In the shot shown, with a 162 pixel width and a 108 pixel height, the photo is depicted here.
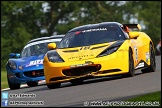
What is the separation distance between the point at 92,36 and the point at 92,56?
1291 mm

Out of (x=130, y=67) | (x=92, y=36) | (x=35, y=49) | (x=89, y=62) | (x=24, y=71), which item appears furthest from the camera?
(x=35, y=49)

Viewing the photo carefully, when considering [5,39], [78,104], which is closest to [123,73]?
[78,104]

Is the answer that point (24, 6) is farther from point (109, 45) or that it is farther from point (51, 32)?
point (109, 45)

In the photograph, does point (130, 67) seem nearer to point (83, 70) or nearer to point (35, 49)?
point (83, 70)

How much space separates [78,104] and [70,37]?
19.7 ft

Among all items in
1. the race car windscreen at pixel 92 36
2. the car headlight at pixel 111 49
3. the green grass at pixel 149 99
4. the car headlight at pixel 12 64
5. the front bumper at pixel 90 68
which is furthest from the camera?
the car headlight at pixel 12 64

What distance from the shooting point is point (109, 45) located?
582 inches

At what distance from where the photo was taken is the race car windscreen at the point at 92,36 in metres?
15.4

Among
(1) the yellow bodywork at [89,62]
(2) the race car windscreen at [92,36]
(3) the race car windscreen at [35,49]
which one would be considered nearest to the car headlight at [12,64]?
(3) the race car windscreen at [35,49]

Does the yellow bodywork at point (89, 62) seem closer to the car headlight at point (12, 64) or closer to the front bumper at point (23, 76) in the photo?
the front bumper at point (23, 76)

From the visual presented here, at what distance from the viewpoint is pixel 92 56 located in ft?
47.3

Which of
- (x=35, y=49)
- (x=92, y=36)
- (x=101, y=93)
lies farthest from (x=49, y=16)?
(x=101, y=93)

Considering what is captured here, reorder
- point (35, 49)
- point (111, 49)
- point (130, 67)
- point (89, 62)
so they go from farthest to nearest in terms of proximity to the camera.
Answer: point (35, 49)
point (130, 67)
point (111, 49)
point (89, 62)

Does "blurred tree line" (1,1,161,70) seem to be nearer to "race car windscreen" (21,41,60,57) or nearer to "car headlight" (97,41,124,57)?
Answer: "race car windscreen" (21,41,60,57)
